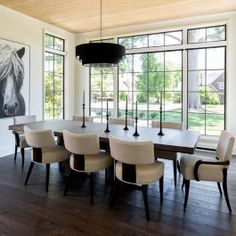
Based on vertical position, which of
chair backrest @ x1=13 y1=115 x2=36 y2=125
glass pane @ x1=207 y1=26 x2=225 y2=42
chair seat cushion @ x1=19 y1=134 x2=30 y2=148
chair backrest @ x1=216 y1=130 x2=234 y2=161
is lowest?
chair seat cushion @ x1=19 y1=134 x2=30 y2=148

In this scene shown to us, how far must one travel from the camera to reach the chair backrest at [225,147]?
2.61 metres

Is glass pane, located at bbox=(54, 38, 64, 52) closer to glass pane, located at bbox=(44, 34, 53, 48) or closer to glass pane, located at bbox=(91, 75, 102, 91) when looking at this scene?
glass pane, located at bbox=(44, 34, 53, 48)

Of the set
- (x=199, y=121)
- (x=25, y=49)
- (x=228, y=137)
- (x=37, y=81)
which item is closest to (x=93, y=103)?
(x=37, y=81)

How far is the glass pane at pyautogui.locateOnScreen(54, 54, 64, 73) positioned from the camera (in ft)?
20.7

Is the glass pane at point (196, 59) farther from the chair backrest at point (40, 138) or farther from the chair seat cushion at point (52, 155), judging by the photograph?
the chair backrest at point (40, 138)

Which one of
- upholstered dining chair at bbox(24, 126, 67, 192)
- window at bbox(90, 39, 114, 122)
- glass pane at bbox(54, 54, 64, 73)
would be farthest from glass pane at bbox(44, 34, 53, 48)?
upholstered dining chair at bbox(24, 126, 67, 192)

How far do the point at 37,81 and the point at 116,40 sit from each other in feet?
7.56

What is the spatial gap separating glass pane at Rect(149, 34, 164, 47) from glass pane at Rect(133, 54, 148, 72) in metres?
0.33

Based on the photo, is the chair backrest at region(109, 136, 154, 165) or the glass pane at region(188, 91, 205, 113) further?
the glass pane at region(188, 91, 205, 113)

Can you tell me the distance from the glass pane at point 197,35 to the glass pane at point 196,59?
220 mm

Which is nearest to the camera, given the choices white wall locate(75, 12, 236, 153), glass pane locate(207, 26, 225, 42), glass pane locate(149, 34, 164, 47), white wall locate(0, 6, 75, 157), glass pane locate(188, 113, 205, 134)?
white wall locate(0, 6, 75, 157)

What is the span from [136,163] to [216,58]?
3929 mm

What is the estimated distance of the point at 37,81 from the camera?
5633 mm

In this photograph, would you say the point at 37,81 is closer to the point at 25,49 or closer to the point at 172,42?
the point at 25,49
